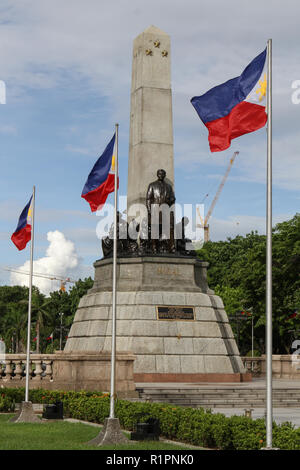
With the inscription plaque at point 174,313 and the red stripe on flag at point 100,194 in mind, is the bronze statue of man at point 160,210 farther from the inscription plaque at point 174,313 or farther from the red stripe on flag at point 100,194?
the red stripe on flag at point 100,194

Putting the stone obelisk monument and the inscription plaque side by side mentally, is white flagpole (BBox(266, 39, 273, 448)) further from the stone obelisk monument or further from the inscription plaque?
the inscription plaque

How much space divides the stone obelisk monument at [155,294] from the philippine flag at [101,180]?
977 centimetres

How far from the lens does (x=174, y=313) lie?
30391 millimetres

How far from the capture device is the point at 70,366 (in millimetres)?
24531

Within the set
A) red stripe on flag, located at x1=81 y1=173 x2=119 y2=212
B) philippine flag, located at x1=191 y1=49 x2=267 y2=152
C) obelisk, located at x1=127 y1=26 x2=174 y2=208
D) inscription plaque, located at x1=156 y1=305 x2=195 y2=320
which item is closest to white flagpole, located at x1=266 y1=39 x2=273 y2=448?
philippine flag, located at x1=191 y1=49 x2=267 y2=152

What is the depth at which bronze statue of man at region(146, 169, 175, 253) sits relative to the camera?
32.5 meters

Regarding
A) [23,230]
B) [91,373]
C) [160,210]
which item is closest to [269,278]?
[23,230]

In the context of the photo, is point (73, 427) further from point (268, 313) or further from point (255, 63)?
point (255, 63)

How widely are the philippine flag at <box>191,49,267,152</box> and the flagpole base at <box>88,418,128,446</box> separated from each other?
6115 millimetres

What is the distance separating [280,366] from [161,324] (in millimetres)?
10957

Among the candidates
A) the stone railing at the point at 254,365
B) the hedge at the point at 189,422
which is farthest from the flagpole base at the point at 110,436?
the stone railing at the point at 254,365

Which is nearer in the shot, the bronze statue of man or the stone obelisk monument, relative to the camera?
the stone obelisk monument

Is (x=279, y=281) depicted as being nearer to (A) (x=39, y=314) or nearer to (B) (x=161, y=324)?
(B) (x=161, y=324)

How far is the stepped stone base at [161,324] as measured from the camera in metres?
29.2
